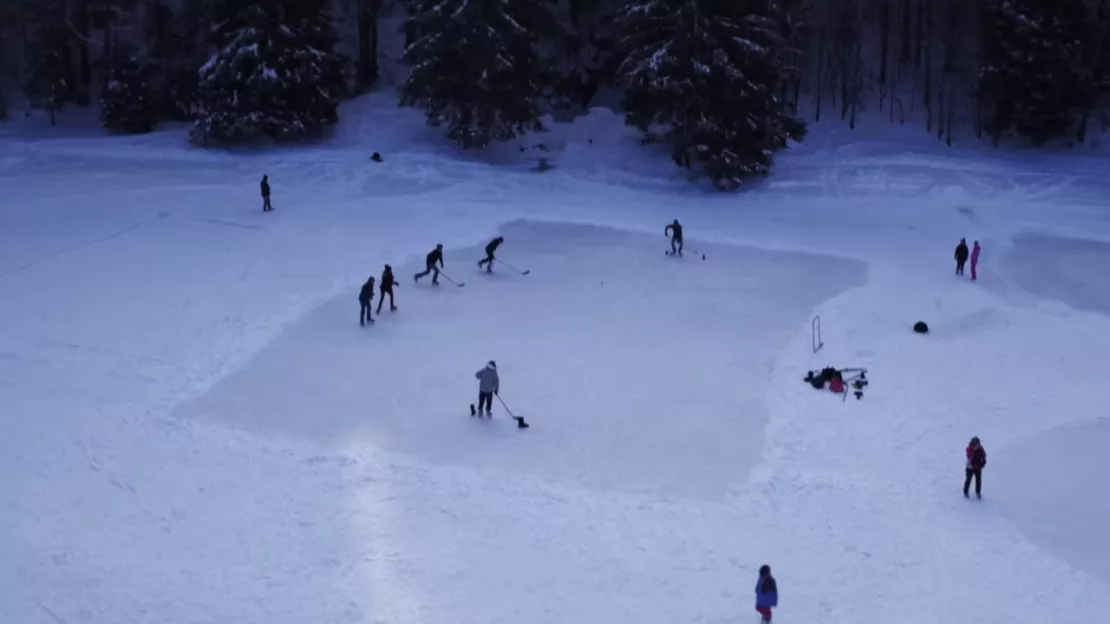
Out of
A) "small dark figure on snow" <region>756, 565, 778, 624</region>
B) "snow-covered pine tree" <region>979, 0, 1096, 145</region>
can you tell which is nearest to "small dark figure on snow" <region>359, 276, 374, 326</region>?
"small dark figure on snow" <region>756, 565, 778, 624</region>

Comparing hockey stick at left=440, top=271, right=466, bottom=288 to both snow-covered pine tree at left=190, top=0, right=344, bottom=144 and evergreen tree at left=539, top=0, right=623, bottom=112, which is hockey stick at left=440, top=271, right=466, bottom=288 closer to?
snow-covered pine tree at left=190, top=0, right=344, bottom=144

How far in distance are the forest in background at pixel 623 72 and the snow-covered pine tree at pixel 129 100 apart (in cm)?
6

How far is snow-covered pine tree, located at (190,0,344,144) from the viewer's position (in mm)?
39594

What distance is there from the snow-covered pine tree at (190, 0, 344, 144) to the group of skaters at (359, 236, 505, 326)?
56.1ft

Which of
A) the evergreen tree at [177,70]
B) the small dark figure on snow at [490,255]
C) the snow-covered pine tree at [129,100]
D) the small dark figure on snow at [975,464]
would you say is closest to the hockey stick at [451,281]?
the small dark figure on snow at [490,255]

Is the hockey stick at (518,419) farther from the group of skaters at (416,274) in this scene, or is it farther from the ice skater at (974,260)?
the ice skater at (974,260)

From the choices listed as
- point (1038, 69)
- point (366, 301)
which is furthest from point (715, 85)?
point (366, 301)

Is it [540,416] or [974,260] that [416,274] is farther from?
[974,260]

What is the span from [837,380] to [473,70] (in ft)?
81.0

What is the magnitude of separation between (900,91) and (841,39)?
444 centimetres

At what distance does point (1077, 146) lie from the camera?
41.2 meters

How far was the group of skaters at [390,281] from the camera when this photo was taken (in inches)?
820

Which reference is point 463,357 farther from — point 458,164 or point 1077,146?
point 1077,146

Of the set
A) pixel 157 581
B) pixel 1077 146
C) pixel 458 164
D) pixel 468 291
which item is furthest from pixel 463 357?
pixel 1077 146
